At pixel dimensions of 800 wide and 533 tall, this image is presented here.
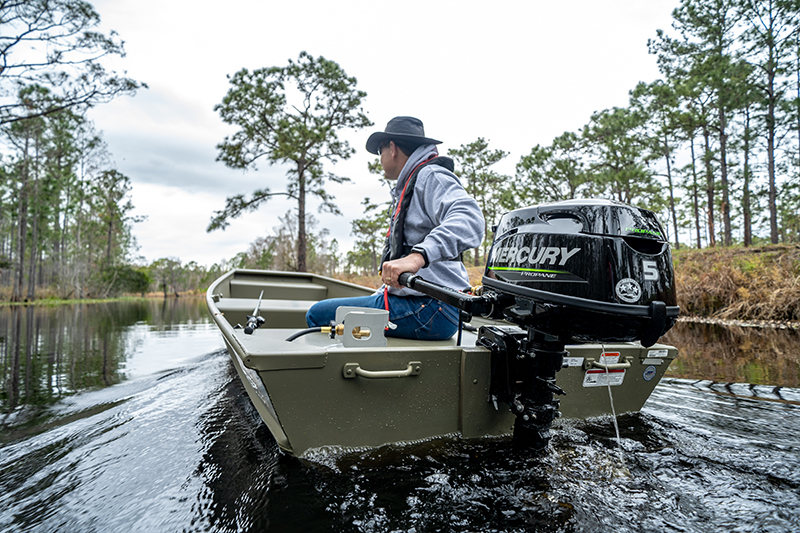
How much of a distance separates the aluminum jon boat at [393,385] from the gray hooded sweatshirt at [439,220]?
1.32ft

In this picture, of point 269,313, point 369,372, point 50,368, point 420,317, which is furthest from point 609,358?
point 50,368

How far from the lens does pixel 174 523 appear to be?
4.33 ft

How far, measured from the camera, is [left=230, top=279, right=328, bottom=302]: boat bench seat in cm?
528

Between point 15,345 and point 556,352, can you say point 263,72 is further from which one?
point 556,352

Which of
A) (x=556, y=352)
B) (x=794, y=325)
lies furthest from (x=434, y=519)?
(x=794, y=325)

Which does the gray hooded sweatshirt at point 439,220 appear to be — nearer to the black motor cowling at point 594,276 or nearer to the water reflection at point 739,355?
the black motor cowling at point 594,276

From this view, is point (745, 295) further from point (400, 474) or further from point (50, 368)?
point (50, 368)

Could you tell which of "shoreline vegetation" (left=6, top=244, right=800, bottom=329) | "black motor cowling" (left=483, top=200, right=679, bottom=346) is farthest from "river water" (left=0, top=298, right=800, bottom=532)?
"shoreline vegetation" (left=6, top=244, right=800, bottom=329)

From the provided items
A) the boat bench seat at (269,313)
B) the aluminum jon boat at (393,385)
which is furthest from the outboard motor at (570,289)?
the boat bench seat at (269,313)

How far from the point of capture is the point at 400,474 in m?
1.57

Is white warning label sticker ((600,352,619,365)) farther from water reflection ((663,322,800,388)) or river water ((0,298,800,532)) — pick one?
water reflection ((663,322,800,388))

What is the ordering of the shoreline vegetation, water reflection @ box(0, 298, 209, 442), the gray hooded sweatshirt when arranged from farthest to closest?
the shoreline vegetation → water reflection @ box(0, 298, 209, 442) → the gray hooded sweatshirt

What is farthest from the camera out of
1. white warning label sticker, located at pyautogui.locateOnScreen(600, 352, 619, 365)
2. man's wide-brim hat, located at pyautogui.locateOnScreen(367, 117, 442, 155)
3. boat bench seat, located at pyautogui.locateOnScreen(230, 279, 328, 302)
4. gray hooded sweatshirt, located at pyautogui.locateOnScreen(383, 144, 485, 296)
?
boat bench seat, located at pyautogui.locateOnScreen(230, 279, 328, 302)

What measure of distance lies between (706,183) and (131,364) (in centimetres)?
2441
